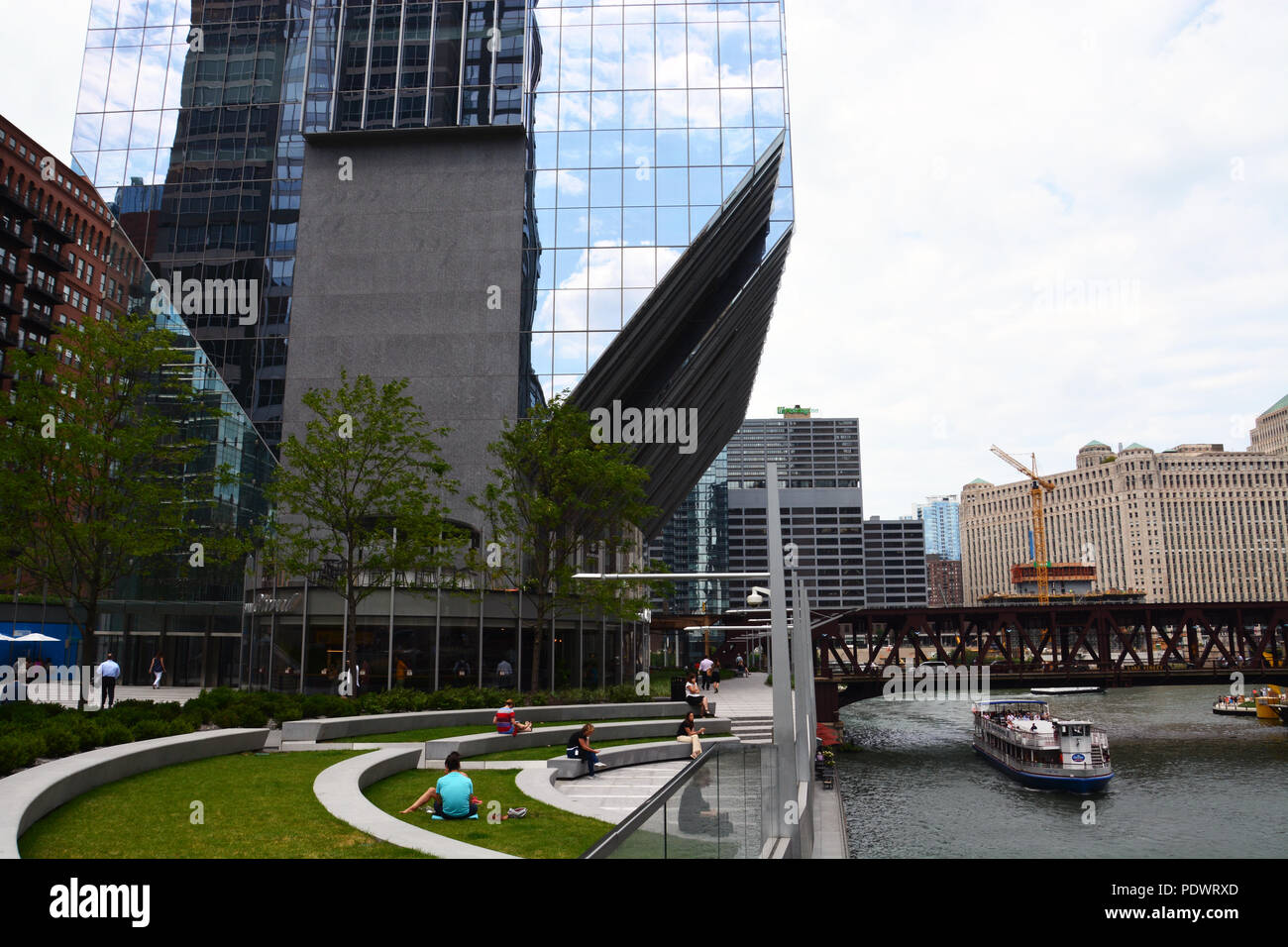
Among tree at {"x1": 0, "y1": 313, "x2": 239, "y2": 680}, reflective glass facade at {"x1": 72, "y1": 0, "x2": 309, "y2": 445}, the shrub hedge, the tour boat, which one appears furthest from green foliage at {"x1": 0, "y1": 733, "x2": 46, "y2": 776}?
the tour boat

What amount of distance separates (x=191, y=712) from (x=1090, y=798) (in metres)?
39.0

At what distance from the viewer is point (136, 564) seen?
2906 cm

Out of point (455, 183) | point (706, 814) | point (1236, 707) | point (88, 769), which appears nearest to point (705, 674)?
point (455, 183)

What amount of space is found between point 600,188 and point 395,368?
12995mm

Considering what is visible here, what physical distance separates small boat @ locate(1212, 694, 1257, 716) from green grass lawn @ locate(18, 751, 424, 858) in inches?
3315

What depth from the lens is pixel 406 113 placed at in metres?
45.7

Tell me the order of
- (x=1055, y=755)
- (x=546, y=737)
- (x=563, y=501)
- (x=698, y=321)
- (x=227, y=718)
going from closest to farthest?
(x=227, y=718)
(x=546, y=737)
(x=563, y=501)
(x=1055, y=755)
(x=698, y=321)

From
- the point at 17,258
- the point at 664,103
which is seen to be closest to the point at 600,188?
the point at 664,103

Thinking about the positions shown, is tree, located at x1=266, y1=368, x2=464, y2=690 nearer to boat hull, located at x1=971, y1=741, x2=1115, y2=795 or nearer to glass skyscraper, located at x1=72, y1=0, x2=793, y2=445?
glass skyscraper, located at x1=72, y1=0, x2=793, y2=445

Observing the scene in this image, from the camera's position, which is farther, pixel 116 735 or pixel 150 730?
pixel 150 730

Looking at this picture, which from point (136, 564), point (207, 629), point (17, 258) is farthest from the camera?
point (17, 258)

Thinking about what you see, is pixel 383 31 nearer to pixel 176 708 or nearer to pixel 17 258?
pixel 176 708

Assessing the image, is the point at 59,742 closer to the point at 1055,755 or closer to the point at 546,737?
the point at 546,737

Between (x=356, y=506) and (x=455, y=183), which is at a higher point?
(x=455, y=183)
